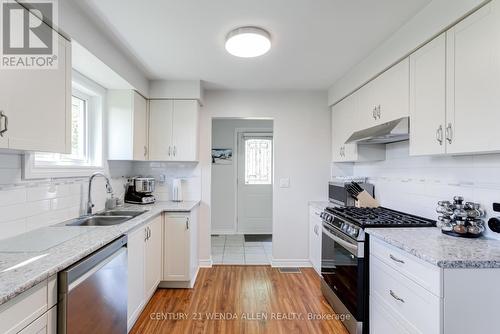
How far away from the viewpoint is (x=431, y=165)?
2047 millimetres

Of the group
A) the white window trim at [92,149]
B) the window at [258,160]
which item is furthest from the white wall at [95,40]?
the window at [258,160]

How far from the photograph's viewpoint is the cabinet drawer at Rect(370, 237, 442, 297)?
1238 millimetres

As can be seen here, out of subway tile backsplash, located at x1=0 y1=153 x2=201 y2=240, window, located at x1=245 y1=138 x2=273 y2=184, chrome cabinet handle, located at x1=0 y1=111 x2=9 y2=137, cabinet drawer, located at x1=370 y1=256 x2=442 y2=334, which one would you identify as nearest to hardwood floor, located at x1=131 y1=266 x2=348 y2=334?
cabinet drawer, located at x1=370 y1=256 x2=442 y2=334

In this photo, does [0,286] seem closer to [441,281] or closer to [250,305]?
[441,281]

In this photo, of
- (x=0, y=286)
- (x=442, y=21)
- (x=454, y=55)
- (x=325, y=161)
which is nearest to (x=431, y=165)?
(x=454, y=55)

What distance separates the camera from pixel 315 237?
3.19 metres

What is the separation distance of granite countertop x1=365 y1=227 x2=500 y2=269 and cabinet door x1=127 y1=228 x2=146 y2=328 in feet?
5.95

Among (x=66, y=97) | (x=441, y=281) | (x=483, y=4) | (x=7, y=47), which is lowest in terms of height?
(x=441, y=281)

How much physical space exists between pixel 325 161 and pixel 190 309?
2.48 metres

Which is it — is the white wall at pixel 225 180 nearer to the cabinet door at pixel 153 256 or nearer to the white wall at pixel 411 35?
the cabinet door at pixel 153 256

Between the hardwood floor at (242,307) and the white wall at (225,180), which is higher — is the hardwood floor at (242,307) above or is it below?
below

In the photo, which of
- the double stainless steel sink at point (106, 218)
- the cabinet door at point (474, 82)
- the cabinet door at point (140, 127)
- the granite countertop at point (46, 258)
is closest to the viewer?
the granite countertop at point (46, 258)

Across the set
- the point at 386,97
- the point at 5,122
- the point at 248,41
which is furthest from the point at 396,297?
the point at 5,122

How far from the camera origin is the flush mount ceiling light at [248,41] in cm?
195
